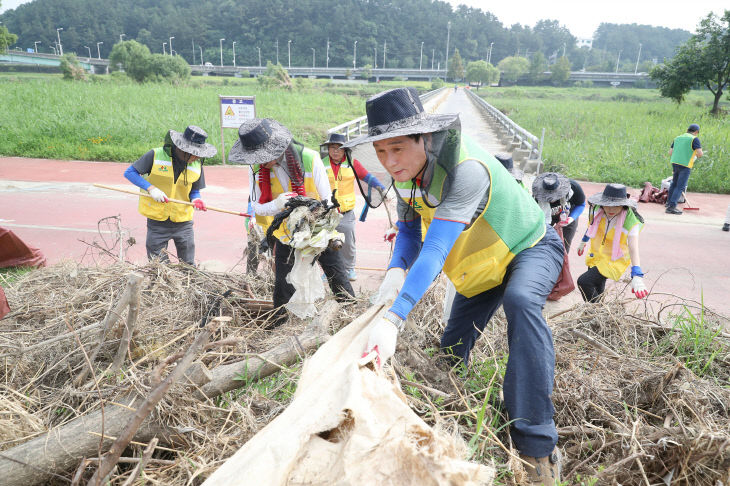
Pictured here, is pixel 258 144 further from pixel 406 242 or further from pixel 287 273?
pixel 406 242

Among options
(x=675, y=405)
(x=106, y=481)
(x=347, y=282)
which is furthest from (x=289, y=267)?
(x=675, y=405)

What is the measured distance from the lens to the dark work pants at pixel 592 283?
4.44 meters

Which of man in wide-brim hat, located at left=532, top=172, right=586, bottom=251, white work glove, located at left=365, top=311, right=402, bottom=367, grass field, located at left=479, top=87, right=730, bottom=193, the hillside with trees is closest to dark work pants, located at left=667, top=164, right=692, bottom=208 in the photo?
grass field, located at left=479, top=87, right=730, bottom=193

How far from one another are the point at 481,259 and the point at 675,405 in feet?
4.31

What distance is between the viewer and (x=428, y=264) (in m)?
1.88

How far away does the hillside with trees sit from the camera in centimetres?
10825

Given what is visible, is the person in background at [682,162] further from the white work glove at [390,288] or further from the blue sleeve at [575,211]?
the white work glove at [390,288]

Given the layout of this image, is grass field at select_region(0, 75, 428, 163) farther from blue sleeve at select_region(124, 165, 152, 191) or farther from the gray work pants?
the gray work pants

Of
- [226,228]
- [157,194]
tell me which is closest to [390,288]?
[157,194]

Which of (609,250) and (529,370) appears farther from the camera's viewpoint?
(609,250)

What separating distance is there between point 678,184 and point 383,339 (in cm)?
977

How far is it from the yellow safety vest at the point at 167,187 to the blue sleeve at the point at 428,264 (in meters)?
3.56

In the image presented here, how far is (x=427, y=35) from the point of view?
131875 millimetres

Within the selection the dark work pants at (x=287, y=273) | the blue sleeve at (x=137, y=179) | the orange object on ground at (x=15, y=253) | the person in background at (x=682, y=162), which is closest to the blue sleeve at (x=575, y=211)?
the dark work pants at (x=287, y=273)
